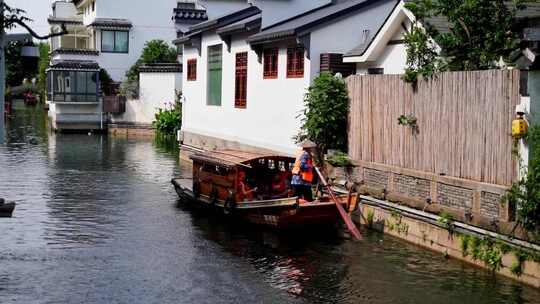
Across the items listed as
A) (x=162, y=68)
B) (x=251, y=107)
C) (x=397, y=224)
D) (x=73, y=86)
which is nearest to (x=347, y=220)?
(x=397, y=224)

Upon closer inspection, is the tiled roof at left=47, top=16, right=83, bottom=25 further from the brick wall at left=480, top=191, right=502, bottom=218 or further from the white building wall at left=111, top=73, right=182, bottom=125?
the brick wall at left=480, top=191, right=502, bottom=218

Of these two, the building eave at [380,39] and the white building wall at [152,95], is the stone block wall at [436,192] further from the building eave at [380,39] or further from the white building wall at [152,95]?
the white building wall at [152,95]

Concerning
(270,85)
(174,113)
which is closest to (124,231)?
(270,85)

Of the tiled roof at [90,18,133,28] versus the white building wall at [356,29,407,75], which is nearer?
the white building wall at [356,29,407,75]

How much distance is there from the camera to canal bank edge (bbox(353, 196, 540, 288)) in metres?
14.2

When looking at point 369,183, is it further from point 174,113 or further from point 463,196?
point 174,113

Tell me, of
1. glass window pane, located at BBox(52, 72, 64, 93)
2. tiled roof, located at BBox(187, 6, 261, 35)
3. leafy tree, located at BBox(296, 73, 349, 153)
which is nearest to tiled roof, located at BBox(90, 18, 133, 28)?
glass window pane, located at BBox(52, 72, 64, 93)

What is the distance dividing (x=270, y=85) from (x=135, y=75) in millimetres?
28957

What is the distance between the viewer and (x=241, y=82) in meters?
30.8

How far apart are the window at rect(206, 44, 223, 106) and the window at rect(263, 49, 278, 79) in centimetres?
539

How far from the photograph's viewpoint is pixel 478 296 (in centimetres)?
1386

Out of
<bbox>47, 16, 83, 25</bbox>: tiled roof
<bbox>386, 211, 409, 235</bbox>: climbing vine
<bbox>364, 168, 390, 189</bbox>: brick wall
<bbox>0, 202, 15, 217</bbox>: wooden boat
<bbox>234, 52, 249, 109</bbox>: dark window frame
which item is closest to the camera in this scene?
<bbox>0, 202, 15, 217</bbox>: wooden boat

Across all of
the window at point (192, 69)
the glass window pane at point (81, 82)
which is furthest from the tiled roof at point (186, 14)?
the window at point (192, 69)

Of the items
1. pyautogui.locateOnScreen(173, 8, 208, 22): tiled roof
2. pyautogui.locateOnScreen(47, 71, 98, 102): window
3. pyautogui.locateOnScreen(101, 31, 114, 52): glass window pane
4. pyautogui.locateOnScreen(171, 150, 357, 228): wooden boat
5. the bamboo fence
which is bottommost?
pyautogui.locateOnScreen(171, 150, 357, 228): wooden boat
